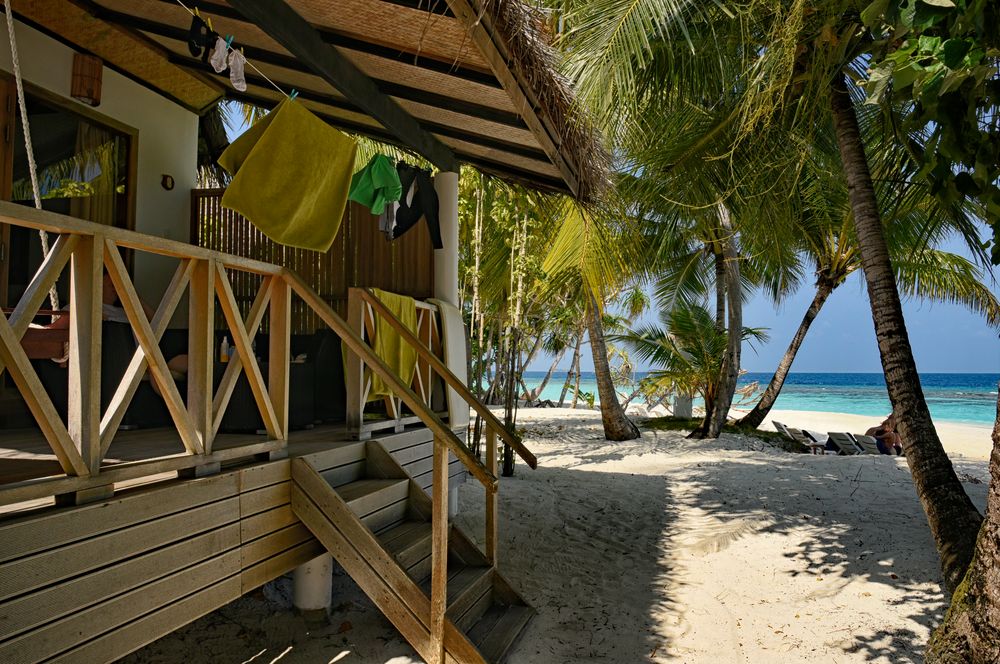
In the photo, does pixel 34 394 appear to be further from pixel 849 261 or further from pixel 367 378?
pixel 849 261

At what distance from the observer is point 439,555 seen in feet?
11.0

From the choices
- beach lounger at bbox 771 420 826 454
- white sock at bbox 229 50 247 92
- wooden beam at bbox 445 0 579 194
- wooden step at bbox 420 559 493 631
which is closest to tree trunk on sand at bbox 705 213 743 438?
beach lounger at bbox 771 420 826 454

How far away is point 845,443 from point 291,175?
11996 millimetres

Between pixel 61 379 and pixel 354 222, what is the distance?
3.10m

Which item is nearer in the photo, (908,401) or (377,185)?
(908,401)

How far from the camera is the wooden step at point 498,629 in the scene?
12.0 ft

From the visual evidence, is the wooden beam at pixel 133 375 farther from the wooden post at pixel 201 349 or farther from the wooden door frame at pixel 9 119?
the wooden door frame at pixel 9 119

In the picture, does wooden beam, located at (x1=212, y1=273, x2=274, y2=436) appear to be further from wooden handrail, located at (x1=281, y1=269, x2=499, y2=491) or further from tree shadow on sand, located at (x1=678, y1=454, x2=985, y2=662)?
tree shadow on sand, located at (x1=678, y1=454, x2=985, y2=662)

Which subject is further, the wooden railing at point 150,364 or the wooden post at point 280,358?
the wooden post at point 280,358

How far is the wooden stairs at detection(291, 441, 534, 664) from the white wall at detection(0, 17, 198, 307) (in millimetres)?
3181

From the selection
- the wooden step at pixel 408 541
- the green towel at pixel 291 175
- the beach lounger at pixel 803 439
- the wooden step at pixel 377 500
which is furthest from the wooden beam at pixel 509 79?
the beach lounger at pixel 803 439

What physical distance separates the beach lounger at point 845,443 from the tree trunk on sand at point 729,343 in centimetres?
255

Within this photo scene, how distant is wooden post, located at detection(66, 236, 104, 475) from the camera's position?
244 cm

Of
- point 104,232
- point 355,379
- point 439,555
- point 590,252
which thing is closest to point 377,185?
point 355,379
